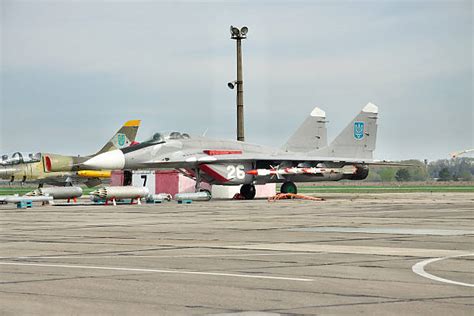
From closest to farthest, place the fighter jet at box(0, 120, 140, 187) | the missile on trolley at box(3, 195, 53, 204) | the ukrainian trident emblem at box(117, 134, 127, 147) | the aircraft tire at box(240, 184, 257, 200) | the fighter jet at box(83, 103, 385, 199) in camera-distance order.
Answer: the missile on trolley at box(3, 195, 53, 204), the fighter jet at box(83, 103, 385, 199), the aircraft tire at box(240, 184, 257, 200), the fighter jet at box(0, 120, 140, 187), the ukrainian trident emblem at box(117, 134, 127, 147)

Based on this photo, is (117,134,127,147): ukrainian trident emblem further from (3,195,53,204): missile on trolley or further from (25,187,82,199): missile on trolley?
(3,195,53,204): missile on trolley

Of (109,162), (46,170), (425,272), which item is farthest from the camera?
(46,170)

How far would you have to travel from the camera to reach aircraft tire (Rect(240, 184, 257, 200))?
144ft

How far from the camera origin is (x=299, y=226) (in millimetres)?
20094

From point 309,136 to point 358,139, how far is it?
10.3 feet

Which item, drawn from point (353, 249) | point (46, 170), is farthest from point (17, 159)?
point (353, 249)

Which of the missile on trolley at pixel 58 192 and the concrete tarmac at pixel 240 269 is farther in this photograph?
the missile on trolley at pixel 58 192

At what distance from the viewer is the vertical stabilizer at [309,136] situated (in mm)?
48769

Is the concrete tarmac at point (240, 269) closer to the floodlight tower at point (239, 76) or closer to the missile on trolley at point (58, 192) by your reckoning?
the missile on trolley at point (58, 192)

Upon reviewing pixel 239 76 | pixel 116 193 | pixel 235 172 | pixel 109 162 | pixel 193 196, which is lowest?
pixel 193 196

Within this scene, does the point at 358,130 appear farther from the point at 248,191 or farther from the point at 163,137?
the point at 163,137

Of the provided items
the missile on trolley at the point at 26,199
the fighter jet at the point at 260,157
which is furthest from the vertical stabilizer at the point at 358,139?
the missile on trolley at the point at 26,199

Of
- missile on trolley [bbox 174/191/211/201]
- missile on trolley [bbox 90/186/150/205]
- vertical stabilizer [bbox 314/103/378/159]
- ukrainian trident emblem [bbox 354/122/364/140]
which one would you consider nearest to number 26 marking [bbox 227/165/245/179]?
missile on trolley [bbox 174/191/211/201]

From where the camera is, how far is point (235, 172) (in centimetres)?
4212
